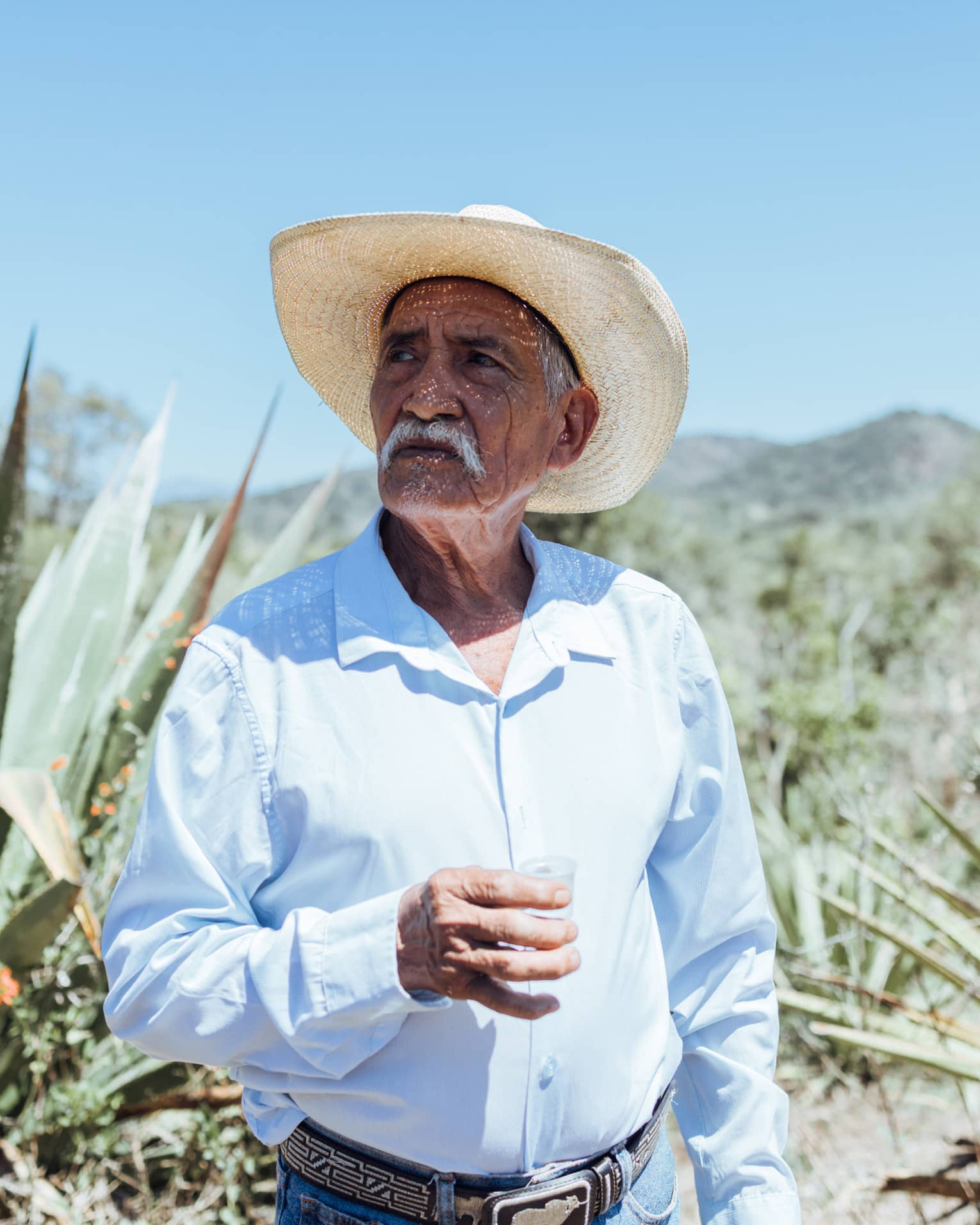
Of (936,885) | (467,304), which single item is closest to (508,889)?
(467,304)

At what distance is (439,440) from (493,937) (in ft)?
2.61

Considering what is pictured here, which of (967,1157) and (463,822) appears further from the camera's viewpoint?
(967,1157)

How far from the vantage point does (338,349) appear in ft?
6.77

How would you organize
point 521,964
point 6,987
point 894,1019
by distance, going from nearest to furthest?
1. point 521,964
2. point 6,987
3. point 894,1019

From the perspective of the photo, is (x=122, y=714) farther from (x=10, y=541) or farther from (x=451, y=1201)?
(x=451, y=1201)

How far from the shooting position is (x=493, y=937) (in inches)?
44.3

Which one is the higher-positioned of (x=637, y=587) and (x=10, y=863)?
(x=637, y=587)

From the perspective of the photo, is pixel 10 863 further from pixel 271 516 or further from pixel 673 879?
pixel 271 516

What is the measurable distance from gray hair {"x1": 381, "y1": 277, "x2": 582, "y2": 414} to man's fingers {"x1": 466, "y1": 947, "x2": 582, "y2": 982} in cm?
99

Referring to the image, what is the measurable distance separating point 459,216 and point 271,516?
267ft

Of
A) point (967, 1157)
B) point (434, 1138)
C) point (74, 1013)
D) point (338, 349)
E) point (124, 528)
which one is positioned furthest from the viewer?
point (124, 528)

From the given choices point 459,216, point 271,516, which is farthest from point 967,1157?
point 271,516

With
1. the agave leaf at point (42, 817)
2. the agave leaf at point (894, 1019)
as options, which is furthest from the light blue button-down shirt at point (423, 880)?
the agave leaf at point (894, 1019)

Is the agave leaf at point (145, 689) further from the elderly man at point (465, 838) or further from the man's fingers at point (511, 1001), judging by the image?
the man's fingers at point (511, 1001)
